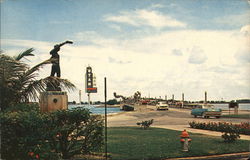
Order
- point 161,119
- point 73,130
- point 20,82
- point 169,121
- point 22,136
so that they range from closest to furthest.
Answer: point 22,136 < point 73,130 < point 20,82 < point 169,121 < point 161,119

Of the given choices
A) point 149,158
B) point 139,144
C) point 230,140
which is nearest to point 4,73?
point 149,158

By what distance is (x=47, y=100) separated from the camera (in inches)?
433

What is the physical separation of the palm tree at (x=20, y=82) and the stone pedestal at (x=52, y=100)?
51 centimetres

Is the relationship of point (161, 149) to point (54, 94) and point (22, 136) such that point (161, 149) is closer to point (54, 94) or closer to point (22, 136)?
point (54, 94)

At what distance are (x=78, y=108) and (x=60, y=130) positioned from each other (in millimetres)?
842

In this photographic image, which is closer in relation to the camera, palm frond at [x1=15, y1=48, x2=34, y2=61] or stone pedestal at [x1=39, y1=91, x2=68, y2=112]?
palm frond at [x1=15, y1=48, x2=34, y2=61]

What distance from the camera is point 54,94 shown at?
435 inches

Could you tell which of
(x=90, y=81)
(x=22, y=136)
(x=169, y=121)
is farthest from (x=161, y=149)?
(x=90, y=81)

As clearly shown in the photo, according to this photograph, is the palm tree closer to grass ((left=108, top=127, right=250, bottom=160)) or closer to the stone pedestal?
the stone pedestal

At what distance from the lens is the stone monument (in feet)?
35.5

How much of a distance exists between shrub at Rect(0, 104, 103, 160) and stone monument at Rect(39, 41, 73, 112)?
82.3 inches

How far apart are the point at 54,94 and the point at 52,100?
10.1 inches

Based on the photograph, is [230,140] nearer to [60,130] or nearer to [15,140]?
[60,130]

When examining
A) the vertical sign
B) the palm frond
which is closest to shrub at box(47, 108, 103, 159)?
the palm frond
